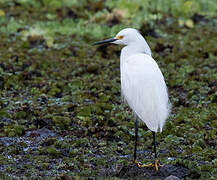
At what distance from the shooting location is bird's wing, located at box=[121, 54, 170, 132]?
21.1ft

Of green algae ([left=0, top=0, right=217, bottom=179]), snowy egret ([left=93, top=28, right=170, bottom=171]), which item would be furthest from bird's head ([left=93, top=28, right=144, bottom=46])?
green algae ([left=0, top=0, right=217, bottom=179])

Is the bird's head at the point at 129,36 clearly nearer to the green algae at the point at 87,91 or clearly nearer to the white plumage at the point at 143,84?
the white plumage at the point at 143,84

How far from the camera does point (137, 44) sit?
6.86 metres

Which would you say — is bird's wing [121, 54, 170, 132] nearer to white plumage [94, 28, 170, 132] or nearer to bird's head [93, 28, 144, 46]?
white plumage [94, 28, 170, 132]

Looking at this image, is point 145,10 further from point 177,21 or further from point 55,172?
point 55,172

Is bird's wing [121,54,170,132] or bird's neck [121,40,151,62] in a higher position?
bird's neck [121,40,151,62]

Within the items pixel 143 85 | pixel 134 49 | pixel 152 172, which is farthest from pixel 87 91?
pixel 152 172

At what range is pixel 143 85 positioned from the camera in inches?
257

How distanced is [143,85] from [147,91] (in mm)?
94

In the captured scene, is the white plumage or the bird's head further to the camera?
the bird's head

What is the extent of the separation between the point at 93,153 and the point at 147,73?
1.75 metres

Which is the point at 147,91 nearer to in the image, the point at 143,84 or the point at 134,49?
the point at 143,84

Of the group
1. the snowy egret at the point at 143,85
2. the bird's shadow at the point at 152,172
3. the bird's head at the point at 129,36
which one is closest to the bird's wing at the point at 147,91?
the snowy egret at the point at 143,85

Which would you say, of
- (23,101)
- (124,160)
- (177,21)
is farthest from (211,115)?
(177,21)
